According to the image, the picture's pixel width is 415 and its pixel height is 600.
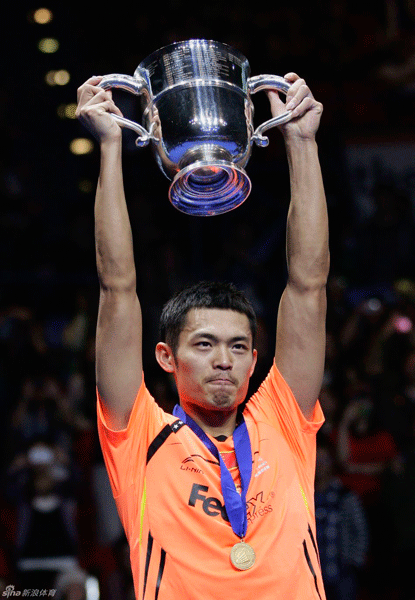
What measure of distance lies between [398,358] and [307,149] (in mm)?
3849

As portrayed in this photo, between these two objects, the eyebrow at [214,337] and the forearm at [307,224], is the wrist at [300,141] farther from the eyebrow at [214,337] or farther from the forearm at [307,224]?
the eyebrow at [214,337]

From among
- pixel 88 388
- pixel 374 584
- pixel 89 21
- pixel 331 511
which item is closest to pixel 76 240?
pixel 88 388

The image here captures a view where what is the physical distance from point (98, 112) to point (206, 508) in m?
1.13

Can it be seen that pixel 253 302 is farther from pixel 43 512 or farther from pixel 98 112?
pixel 98 112

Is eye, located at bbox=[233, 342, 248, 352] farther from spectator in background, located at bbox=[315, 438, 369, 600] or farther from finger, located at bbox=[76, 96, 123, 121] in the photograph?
spectator in background, located at bbox=[315, 438, 369, 600]

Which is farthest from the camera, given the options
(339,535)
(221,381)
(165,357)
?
(339,535)

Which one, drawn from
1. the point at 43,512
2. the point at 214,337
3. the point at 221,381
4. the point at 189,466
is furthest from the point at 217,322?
the point at 43,512

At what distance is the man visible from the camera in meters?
2.10

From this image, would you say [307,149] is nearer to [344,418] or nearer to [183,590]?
[183,590]

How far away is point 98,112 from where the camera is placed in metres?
2.28

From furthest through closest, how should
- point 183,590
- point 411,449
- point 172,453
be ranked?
point 411,449 → point 172,453 → point 183,590

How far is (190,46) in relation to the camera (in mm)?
2295

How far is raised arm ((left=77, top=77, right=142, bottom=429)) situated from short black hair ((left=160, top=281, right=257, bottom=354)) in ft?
0.70

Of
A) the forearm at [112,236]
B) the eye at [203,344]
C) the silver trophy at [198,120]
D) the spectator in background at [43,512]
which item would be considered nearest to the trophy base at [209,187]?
the silver trophy at [198,120]
